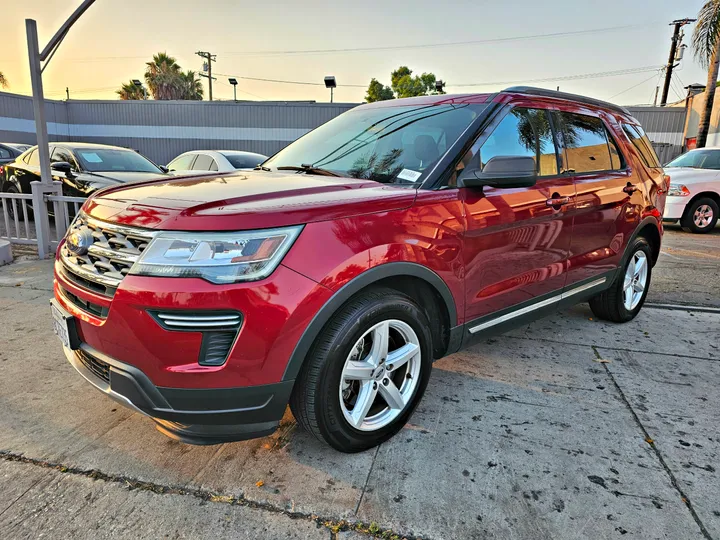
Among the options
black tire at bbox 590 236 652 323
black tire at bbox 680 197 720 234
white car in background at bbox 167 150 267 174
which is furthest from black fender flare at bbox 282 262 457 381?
black tire at bbox 680 197 720 234

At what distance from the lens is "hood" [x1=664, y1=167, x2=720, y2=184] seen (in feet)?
32.7

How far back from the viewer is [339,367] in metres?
2.16

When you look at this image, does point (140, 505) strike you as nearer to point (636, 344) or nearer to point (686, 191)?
point (636, 344)

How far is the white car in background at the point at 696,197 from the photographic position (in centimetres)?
996

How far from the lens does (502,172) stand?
2.55 metres

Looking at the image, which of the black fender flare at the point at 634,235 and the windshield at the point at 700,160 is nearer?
the black fender flare at the point at 634,235

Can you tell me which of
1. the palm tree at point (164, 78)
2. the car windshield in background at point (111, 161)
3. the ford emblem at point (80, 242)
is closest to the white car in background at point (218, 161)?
the car windshield in background at point (111, 161)

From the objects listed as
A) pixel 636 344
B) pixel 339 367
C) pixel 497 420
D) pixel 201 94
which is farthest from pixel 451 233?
pixel 201 94

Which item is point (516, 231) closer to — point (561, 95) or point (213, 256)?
point (561, 95)

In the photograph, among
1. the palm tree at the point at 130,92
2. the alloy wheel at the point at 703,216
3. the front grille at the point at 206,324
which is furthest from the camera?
the palm tree at the point at 130,92

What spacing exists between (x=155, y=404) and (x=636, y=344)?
12.3ft

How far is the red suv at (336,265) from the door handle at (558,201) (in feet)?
0.04

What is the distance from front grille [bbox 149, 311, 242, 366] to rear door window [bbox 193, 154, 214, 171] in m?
7.53

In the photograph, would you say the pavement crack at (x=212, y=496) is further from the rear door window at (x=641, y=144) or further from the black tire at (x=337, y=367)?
the rear door window at (x=641, y=144)
